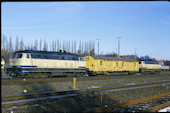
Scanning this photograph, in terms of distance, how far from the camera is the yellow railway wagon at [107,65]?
35.3 metres

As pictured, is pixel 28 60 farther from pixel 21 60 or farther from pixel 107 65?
pixel 107 65

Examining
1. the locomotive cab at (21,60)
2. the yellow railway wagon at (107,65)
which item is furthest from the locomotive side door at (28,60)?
the yellow railway wagon at (107,65)

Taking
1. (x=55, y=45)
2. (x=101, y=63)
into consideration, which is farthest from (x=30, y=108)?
(x=55, y=45)

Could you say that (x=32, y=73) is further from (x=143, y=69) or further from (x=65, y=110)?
(x=143, y=69)

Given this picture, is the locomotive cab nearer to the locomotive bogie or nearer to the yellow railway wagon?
the locomotive bogie

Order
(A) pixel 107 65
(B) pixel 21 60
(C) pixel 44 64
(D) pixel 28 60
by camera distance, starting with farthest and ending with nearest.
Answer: (A) pixel 107 65 → (C) pixel 44 64 → (D) pixel 28 60 → (B) pixel 21 60

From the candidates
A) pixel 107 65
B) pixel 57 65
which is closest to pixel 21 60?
pixel 57 65

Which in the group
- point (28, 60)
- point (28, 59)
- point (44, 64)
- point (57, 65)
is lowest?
point (57, 65)

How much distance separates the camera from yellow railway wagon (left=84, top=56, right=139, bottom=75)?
35.3 m

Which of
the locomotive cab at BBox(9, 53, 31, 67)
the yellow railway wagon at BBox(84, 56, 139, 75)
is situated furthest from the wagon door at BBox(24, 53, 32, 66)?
the yellow railway wagon at BBox(84, 56, 139, 75)

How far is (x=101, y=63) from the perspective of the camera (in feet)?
119

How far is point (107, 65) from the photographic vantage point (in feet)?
123

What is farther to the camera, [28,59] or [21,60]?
[28,59]

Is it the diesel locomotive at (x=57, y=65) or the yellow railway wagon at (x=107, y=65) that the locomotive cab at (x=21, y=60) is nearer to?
the diesel locomotive at (x=57, y=65)
